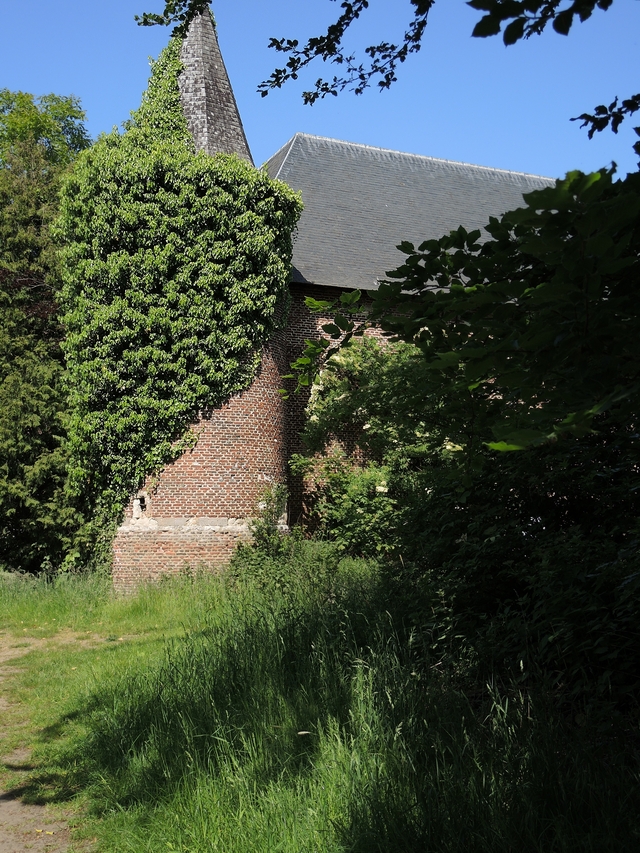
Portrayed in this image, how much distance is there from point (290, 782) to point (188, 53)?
45.0ft

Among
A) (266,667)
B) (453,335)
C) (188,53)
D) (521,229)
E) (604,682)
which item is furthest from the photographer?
(188,53)

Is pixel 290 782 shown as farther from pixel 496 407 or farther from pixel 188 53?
pixel 188 53

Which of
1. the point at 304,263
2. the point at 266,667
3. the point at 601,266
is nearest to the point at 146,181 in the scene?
the point at 304,263

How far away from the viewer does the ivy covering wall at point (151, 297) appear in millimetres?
12367

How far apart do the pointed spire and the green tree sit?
143 inches

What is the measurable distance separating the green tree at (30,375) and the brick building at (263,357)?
5.66ft

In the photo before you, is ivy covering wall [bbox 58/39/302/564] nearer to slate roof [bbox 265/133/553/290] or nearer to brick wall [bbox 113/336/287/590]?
brick wall [bbox 113/336/287/590]

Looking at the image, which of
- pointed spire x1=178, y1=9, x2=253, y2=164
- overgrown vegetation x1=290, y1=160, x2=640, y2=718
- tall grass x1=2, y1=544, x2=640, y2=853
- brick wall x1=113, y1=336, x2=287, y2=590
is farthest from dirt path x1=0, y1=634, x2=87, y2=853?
pointed spire x1=178, y1=9, x2=253, y2=164

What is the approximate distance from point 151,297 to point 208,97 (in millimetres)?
4224

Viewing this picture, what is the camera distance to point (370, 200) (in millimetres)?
19094

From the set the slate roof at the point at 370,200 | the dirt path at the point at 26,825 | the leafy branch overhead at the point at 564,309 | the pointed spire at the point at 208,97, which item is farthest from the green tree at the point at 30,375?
the leafy branch overhead at the point at 564,309

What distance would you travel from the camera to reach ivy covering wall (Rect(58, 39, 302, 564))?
12367 mm

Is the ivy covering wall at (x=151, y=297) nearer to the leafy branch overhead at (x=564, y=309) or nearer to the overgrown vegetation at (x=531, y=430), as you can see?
the overgrown vegetation at (x=531, y=430)

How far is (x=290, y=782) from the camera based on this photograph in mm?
3721
